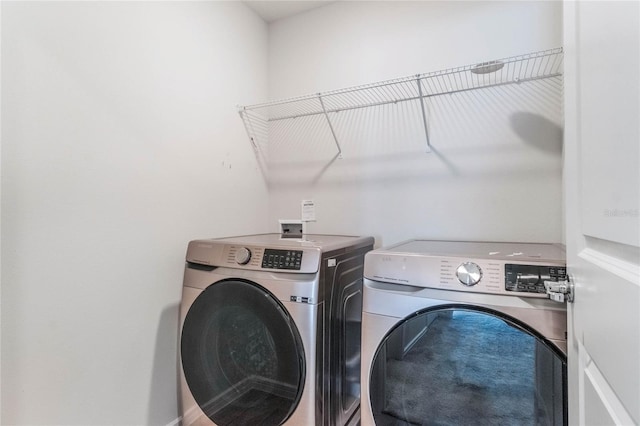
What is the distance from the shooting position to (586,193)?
0.63 m

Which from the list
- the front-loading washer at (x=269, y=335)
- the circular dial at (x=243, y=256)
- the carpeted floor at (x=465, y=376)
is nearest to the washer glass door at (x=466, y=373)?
the carpeted floor at (x=465, y=376)

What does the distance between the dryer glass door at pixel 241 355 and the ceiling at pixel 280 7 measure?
1794 millimetres

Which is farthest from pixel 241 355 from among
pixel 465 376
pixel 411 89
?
pixel 411 89

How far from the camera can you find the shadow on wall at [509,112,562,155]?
1.50 metres

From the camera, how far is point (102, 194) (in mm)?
1263

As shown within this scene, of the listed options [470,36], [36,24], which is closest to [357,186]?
[470,36]

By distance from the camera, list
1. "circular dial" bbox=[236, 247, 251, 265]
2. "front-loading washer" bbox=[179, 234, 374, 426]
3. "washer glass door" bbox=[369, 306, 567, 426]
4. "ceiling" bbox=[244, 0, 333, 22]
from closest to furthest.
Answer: "washer glass door" bbox=[369, 306, 567, 426]
"front-loading washer" bbox=[179, 234, 374, 426]
"circular dial" bbox=[236, 247, 251, 265]
"ceiling" bbox=[244, 0, 333, 22]

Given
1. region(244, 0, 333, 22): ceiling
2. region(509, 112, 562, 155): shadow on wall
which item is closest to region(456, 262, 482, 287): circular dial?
region(509, 112, 562, 155): shadow on wall

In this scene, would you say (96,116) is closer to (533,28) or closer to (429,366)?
(429,366)

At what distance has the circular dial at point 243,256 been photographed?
1.30 m

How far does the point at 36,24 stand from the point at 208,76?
0.77 m

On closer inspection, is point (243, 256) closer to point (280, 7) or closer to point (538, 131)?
point (538, 131)

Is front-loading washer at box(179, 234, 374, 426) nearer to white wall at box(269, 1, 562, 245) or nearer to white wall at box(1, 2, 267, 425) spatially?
white wall at box(1, 2, 267, 425)

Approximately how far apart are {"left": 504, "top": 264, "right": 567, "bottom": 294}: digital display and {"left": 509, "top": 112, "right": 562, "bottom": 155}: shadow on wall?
87 centimetres
